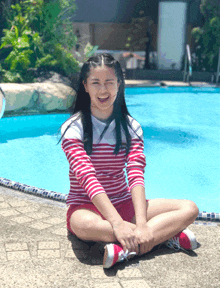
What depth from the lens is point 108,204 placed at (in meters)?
2.49

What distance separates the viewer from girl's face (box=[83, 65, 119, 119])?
8.82 ft

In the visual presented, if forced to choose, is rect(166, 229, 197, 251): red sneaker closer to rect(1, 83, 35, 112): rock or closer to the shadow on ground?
the shadow on ground

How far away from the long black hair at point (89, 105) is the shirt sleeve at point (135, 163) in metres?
0.05

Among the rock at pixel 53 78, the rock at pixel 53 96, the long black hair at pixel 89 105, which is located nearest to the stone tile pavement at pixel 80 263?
the long black hair at pixel 89 105

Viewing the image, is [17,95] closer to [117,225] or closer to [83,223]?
[83,223]

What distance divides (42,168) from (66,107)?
4.05 meters

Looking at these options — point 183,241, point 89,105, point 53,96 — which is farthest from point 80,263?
point 53,96

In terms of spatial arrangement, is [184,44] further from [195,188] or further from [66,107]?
[195,188]

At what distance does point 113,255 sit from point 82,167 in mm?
634

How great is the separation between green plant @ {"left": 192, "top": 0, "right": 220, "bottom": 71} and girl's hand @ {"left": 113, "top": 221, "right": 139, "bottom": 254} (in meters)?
15.0

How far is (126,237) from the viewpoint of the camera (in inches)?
92.9

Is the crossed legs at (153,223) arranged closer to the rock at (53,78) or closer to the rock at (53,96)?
the rock at (53,96)

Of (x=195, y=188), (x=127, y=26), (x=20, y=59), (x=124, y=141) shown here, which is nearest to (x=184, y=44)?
(x=127, y=26)

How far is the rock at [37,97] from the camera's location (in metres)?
8.80
